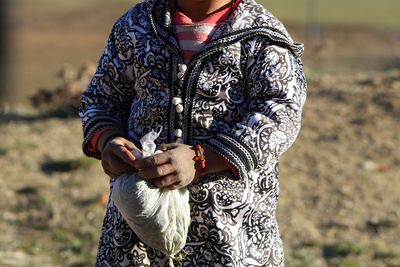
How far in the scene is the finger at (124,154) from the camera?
3451 mm

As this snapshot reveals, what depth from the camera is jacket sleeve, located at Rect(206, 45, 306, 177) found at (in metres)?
3.47

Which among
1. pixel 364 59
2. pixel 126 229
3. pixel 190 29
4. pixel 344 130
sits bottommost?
pixel 126 229

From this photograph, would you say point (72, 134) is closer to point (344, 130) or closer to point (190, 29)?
point (344, 130)

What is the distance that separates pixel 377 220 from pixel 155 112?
3.55 m

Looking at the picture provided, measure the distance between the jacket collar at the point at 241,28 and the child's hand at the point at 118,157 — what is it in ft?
1.21

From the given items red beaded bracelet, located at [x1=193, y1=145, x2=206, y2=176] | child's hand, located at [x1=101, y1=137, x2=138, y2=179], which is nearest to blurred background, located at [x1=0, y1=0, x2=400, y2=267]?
child's hand, located at [x1=101, y1=137, x2=138, y2=179]

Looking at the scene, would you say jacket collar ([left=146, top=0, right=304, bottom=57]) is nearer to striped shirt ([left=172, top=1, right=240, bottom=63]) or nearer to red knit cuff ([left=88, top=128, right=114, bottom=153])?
striped shirt ([left=172, top=1, right=240, bottom=63])

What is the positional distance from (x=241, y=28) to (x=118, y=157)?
1.95 ft

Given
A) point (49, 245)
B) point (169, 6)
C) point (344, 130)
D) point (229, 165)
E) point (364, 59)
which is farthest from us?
point (364, 59)

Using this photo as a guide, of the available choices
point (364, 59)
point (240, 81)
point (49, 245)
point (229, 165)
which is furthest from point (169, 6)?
point (364, 59)

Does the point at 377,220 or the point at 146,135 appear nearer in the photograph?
the point at 146,135

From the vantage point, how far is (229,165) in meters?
3.50

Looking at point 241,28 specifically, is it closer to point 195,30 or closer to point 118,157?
point 195,30

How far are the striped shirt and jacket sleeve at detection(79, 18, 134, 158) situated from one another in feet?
0.62
